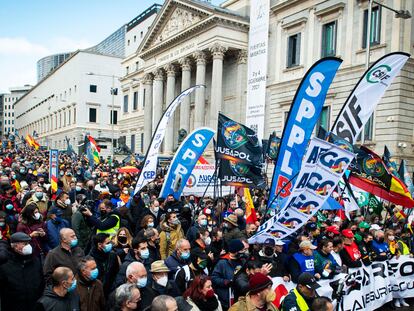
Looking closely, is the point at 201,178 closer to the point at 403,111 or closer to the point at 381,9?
the point at 403,111

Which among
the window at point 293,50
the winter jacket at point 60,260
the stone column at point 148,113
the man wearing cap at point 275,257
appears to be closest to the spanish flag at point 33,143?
the stone column at point 148,113

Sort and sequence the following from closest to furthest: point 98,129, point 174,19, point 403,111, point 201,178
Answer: point 201,178 → point 403,111 → point 174,19 → point 98,129

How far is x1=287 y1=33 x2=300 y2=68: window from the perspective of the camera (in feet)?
93.1

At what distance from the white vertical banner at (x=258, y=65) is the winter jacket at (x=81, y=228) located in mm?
22141

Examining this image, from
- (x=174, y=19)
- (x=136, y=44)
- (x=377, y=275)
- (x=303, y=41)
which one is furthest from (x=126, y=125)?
(x=377, y=275)

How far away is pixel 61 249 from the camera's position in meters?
5.16

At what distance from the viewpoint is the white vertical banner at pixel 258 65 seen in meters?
28.7

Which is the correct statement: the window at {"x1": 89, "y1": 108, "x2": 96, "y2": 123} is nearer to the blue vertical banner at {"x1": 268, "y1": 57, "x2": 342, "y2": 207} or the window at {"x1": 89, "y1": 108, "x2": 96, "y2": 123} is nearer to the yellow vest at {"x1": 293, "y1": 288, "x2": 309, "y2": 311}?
the blue vertical banner at {"x1": 268, "y1": 57, "x2": 342, "y2": 207}

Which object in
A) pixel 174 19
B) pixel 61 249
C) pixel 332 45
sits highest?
pixel 174 19

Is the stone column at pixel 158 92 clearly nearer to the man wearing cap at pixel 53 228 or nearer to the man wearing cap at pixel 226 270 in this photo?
the man wearing cap at pixel 53 228

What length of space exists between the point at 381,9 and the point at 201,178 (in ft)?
53.6

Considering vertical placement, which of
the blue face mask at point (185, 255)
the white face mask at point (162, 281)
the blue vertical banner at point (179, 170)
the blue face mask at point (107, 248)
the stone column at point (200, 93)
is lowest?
the white face mask at point (162, 281)

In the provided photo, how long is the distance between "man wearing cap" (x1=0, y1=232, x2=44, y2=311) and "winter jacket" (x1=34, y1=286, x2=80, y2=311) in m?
0.75

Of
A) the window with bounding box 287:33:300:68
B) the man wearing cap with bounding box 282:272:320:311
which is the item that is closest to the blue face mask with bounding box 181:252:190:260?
the man wearing cap with bounding box 282:272:320:311
